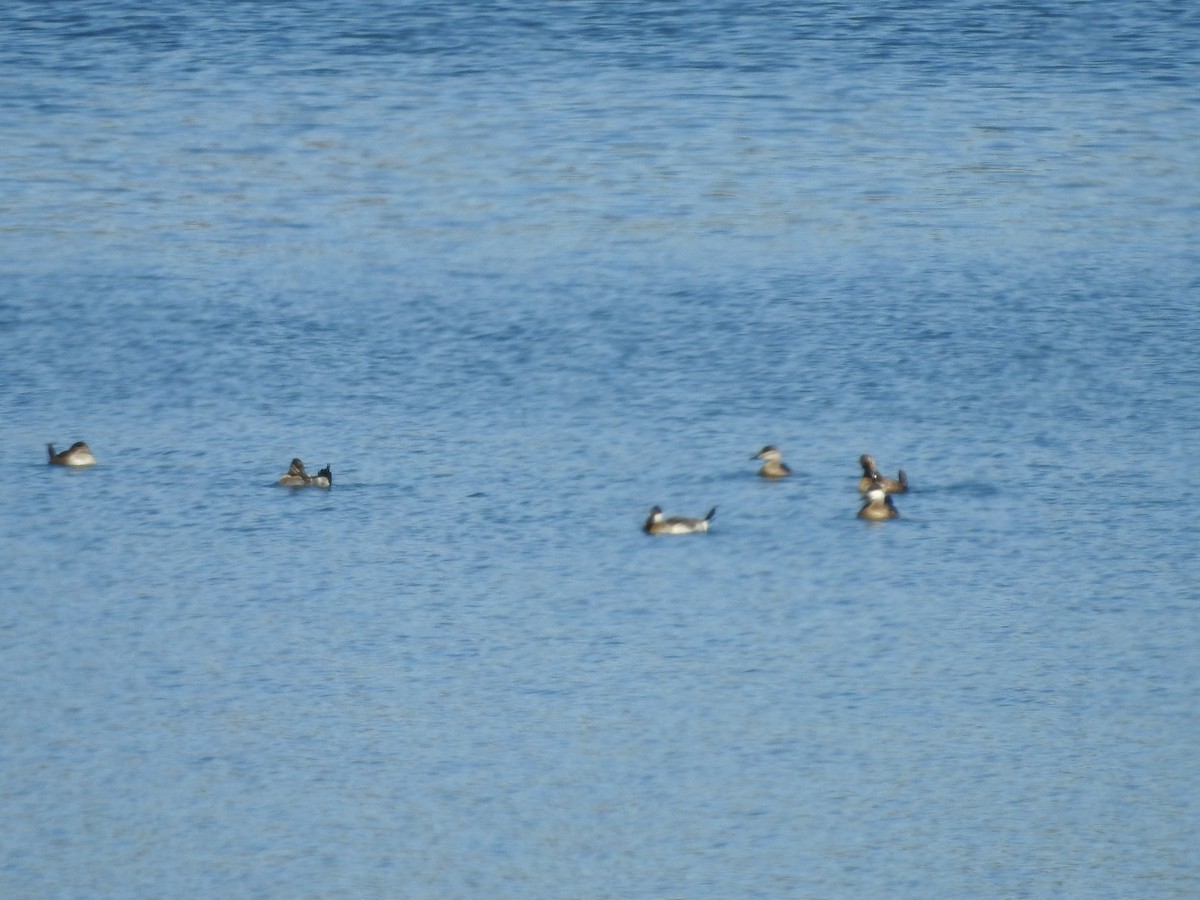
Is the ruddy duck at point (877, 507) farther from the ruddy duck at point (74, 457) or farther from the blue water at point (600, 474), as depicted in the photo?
the ruddy duck at point (74, 457)

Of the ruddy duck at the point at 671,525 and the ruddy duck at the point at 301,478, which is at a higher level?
the ruddy duck at the point at 671,525

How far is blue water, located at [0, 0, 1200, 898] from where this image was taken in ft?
40.1

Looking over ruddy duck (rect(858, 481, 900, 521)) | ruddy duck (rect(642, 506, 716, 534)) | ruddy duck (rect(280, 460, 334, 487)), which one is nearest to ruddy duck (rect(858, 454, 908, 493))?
ruddy duck (rect(858, 481, 900, 521))

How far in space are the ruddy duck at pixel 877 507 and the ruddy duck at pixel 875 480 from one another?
0.13 metres

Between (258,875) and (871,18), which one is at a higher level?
(258,875)

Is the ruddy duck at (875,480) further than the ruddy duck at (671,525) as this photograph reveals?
Yes

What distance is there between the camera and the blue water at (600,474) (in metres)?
12.2

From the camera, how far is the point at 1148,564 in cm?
1557

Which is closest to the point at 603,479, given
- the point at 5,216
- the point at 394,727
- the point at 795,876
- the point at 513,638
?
the point at 513,638

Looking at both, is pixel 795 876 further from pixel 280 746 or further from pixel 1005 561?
pixel 1005 561

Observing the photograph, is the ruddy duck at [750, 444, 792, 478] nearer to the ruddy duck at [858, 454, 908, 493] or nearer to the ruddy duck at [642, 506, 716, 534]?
the ruddy duck at [858, 454, 908, 493]

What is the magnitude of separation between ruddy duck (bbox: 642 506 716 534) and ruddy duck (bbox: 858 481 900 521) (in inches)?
43.6

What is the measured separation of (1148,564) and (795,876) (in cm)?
498

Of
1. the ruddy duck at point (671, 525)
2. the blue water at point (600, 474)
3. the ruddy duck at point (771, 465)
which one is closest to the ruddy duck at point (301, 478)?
the blue water at point (600, 474)
